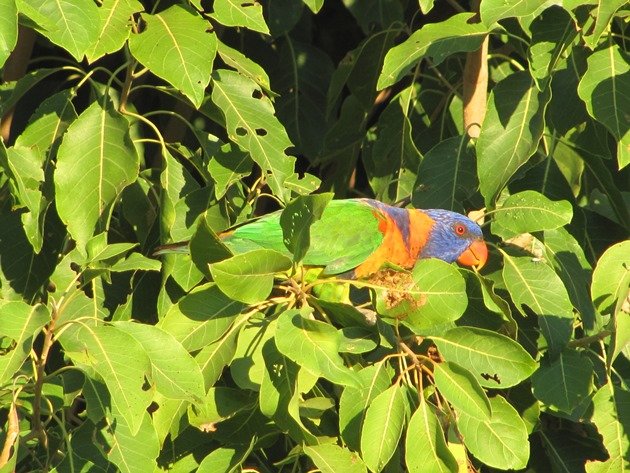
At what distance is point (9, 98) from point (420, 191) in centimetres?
129

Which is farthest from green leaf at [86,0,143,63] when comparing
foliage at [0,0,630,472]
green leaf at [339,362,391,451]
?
green leaf at [339,362,391,451]

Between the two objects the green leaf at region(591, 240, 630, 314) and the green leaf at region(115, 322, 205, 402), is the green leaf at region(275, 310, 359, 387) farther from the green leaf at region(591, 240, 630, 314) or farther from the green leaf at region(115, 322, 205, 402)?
the green leaf at region(591, 240, 630, 314)

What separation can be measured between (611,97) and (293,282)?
1036 mm

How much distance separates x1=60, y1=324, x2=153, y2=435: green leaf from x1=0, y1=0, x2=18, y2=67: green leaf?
0.64 meters

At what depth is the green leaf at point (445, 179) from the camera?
3.09 metres

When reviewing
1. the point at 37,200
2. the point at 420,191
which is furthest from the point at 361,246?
the point at 37,200

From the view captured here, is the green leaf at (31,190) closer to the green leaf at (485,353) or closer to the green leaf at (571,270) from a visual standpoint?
the green leaf at (485,353)

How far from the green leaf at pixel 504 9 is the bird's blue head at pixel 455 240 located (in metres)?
0.85

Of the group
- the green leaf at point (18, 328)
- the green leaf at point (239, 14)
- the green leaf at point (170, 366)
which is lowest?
the green leaf at point (170, 366)

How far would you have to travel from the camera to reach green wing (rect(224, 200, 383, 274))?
3020 millimetres

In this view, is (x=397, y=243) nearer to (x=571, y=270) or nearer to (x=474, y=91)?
(x=474, y=91)

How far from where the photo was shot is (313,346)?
200cm

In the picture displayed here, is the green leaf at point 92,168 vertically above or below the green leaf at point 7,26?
below

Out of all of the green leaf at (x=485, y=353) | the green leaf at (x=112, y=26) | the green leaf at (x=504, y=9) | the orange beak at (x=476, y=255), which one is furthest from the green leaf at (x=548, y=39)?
the green leaf at (x=112, y=26)
